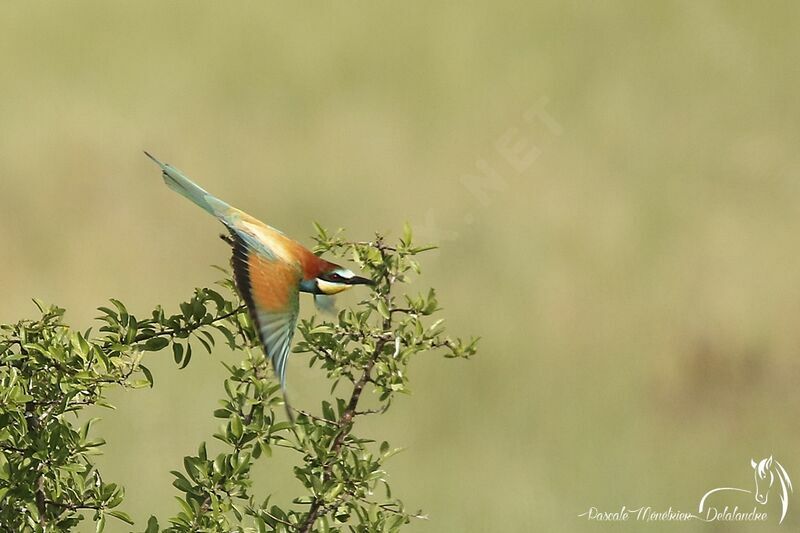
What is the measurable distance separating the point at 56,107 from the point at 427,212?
914 mm

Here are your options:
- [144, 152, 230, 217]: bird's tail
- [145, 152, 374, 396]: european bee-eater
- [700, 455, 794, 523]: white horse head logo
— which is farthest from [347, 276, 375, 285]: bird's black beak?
[700, 455, 794, 523]: white horse head logo

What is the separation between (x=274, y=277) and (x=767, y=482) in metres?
1.58

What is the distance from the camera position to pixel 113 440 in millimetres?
2457

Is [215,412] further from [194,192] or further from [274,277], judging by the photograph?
[194,192]

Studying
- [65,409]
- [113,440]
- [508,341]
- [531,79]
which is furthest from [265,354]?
[531,79]

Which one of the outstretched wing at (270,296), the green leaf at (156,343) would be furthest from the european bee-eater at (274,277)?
the green leaf at (156,343)

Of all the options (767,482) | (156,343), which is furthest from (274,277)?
(767,482)

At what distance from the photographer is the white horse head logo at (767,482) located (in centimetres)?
247

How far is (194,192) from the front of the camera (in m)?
1.39

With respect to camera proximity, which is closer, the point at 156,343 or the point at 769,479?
the point at 156,343

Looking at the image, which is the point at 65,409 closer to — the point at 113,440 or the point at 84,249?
the point at 113,440

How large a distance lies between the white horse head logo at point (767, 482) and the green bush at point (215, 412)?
52.7 inches

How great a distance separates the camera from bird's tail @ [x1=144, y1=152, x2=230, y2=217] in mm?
1345

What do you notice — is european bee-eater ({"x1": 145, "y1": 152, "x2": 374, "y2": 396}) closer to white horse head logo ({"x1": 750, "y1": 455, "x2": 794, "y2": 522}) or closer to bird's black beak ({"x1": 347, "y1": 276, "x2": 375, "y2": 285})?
bird's black beak ({"x1": 347, "y1": 276, "x2": 375, "y2": 285})
